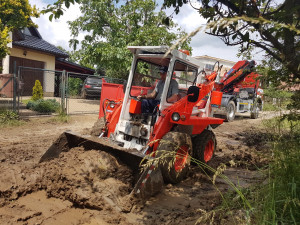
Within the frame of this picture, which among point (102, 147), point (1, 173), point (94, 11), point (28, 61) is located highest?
point (94, 11)

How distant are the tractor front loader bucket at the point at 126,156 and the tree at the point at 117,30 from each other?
895cm

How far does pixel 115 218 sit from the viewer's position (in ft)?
10.4

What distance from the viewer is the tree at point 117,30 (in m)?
13.3

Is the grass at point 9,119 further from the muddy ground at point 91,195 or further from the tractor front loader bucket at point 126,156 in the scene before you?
the muddy ground at point 91,195

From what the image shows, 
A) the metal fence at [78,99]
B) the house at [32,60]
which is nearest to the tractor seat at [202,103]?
the metal fence at [78,99]

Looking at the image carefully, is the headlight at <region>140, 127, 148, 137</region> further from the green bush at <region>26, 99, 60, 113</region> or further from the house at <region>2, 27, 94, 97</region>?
the house at <region>2, 27, 94, 97</region>

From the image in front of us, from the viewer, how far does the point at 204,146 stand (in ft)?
17.2

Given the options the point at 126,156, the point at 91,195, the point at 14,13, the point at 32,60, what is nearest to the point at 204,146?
the point at 126,156

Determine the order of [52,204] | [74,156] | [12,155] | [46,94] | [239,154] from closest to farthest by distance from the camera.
Answer: [52,204] < [74,156] < [12,155] < [239,154] < [46,94]

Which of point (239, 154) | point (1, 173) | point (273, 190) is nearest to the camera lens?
point (273, 190)

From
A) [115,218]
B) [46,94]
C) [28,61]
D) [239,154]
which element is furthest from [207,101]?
[28,61]

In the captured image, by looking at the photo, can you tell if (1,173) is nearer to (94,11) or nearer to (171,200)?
(171,200)

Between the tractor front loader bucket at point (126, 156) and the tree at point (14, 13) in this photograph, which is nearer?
the tractor front loader bucket at point (126, 156)

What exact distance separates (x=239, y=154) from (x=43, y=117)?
715 cm
